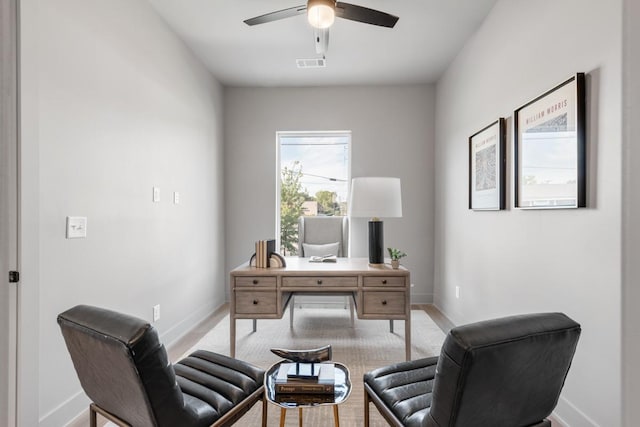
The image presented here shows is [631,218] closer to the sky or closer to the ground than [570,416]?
closer to the sky

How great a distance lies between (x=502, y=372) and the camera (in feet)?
3.43

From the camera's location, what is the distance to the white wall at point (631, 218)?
46 centimetres

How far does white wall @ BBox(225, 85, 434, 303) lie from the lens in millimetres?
4441

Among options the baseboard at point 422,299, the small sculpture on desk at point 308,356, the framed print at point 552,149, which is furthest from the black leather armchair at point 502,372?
the baseboard at point 422,299

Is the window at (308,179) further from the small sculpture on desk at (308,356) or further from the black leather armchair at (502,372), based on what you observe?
the black leather armchair at (502,372)

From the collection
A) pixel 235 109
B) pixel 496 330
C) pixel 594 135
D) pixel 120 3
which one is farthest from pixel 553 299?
pixel 235 109

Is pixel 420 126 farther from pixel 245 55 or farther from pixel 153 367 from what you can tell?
pixel 153 367

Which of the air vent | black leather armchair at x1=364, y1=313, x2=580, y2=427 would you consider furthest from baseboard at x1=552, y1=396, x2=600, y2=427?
the air vent

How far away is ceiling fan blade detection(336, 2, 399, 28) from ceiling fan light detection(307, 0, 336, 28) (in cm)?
7

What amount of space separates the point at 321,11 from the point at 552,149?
1517mm

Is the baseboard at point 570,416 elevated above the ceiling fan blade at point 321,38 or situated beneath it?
situated beneath

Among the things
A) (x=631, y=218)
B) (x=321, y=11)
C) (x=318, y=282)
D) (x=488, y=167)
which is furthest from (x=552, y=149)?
(x=631, y=218)

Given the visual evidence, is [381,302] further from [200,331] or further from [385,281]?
[200,331]

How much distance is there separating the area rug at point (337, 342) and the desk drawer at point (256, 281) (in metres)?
0.62
